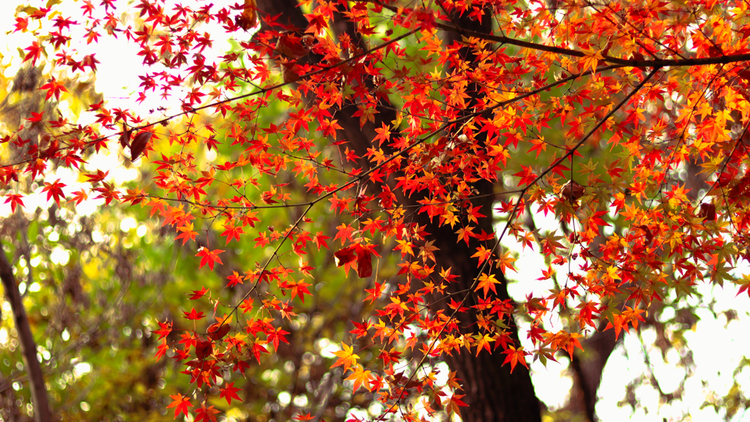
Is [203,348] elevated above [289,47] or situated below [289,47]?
below

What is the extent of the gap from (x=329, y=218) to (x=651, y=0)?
445 cm

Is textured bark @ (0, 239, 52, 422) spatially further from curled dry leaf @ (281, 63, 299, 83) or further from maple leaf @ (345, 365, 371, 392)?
curled dry leaf @ (281, 63, 299, 83)

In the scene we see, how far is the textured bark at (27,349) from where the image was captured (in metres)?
2.77

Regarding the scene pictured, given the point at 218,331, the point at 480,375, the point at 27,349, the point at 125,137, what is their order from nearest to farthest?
the point at 125,137 < the point at 218,331 < the point at 27,349 < the point at 480,375

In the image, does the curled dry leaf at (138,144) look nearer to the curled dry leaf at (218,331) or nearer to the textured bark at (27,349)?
the curled dry leaf at (218,331)

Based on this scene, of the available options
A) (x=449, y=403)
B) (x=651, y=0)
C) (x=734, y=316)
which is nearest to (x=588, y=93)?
(x=651, y=0)

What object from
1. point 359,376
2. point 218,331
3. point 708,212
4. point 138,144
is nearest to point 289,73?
point 138,144

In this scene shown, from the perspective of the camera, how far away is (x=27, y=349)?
2.79m

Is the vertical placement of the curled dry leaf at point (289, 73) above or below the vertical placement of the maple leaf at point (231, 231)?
above

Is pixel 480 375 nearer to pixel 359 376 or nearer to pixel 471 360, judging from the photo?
pixel 471 360

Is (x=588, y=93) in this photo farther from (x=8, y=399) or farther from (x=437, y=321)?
(x=8, y=399)

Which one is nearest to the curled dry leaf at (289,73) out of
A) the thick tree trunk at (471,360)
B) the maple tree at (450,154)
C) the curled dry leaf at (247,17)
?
the maple tree at (450,154)

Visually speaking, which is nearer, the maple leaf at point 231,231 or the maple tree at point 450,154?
the maple tree at point 450,154

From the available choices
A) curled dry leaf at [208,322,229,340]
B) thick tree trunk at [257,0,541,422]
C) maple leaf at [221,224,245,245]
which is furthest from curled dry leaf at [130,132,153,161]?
thick tree trunk at [257,0,541,422]
